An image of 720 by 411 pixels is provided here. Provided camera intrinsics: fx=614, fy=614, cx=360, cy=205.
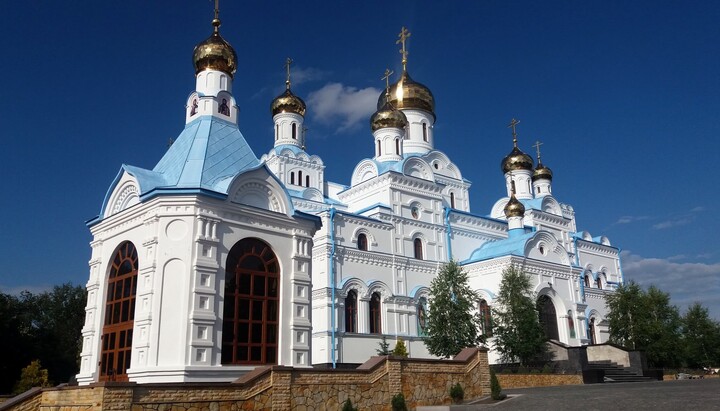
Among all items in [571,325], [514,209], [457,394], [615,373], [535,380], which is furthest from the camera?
[514,209]

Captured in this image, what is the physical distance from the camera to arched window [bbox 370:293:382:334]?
76.0ft

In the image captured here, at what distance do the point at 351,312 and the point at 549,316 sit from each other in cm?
929

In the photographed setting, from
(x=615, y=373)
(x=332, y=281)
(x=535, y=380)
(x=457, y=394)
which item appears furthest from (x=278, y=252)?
(x=615, y=373)

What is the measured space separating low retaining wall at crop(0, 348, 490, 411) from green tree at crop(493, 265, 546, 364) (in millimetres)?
8337

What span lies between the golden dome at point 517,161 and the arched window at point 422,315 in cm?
1253

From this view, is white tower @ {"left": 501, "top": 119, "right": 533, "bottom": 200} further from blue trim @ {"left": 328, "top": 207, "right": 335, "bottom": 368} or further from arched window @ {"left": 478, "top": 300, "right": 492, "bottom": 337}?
blue trim @ {"left": 328, "top": 207, "right": 335, "bottom": 368}

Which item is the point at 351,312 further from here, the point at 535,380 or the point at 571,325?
the point at 571,325

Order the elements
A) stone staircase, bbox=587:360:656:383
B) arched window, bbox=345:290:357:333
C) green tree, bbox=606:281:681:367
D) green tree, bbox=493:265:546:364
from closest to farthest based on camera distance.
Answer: stone staircase, bbox=587:360:656:383
green tree, bbox=493:265:546:364
arched window, bbox=345:290:357:333
green tree, bbox=606:281:681:367

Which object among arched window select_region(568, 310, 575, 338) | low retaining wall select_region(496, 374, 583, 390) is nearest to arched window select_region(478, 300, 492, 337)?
low retaining wall select_region(496, 374, 583, 390)

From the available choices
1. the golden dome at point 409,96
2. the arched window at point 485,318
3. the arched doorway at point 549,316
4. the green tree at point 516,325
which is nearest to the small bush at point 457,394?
the green tree at point 516,325

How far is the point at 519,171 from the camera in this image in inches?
1341

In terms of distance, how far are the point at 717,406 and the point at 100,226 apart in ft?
42.5

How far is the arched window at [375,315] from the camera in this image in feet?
76.0

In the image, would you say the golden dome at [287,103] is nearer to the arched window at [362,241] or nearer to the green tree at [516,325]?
the arched window at [362,241]
